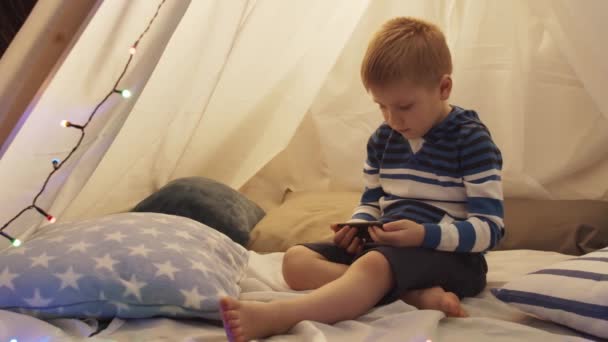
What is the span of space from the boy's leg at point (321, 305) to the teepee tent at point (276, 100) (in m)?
0.42

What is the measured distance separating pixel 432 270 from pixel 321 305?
0.73 feet

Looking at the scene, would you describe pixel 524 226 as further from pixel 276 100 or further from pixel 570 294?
pixel 276 100

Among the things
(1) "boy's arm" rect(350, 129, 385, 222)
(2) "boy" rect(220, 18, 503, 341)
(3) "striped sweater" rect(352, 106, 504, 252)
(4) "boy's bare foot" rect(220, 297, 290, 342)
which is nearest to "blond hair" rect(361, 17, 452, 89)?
(2) "boy" rect(220, 18, 503, 341)

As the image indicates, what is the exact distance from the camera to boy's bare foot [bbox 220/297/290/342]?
3.09 feet

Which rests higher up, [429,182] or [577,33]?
[577,33]

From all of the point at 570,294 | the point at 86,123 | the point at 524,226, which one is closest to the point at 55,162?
the point at 86,123

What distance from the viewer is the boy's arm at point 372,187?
138 cm

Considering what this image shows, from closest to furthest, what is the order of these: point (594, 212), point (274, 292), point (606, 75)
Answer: point (274, 292), point (606, 75), point (594, 212)

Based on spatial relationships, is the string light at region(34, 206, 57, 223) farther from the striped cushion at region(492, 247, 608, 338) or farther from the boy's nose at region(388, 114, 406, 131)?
the striped cushion at region(492, 247, 608, 338)

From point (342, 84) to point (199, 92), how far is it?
0.49 m

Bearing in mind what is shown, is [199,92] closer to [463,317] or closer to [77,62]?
[77,62]

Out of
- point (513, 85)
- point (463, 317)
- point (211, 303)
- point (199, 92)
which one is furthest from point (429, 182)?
point (199, 92)

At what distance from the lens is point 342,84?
2.00 metres

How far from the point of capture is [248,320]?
961mm
